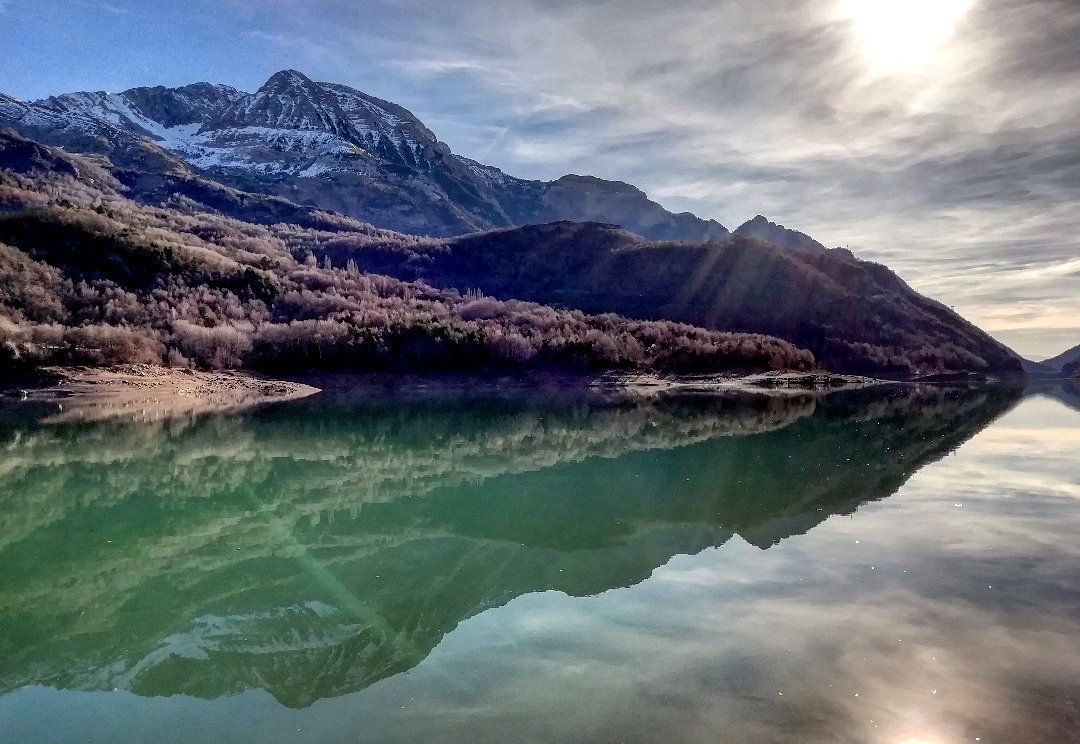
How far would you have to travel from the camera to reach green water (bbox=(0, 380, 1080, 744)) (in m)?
7.37

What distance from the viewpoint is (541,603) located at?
10.8 meters

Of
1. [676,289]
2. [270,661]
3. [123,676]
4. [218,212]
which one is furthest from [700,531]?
[218,212]

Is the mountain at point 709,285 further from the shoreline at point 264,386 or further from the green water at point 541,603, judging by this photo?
the green water at point 541,603

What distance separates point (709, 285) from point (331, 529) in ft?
476

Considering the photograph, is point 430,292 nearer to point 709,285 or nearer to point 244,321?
point 244,321

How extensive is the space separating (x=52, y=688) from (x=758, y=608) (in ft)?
29.7

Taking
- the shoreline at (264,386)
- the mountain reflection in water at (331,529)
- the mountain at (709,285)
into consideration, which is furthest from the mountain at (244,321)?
the mountain reflection in water at (331,529)

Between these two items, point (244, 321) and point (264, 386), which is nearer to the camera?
point (264, 386)

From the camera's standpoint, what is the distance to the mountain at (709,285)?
14088 cm

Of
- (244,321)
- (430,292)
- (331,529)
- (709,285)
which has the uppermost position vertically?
(709,285)

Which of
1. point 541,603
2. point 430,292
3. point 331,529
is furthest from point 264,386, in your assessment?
point 430,292

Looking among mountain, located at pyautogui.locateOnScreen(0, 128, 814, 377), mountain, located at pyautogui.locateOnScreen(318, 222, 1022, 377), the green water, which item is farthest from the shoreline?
mountain, located at pyautogui.locateOnScreen(318, 222, 1022, 377)

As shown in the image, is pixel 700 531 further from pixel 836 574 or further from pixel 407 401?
pixel 407 401

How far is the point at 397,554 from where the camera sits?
13734 millimetres
